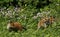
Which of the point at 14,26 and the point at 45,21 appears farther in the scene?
the point at 45,21

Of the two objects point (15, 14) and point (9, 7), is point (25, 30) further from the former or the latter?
point (9, 7)

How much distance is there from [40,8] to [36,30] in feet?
7.59

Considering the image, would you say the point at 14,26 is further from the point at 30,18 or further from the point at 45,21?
the point at 30,18

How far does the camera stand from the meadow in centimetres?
1041

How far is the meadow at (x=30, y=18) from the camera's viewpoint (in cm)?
1041

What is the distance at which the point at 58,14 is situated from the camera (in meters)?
12.0

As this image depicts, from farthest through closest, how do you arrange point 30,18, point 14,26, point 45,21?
point 30,18 → point 45,21 → point 14,26

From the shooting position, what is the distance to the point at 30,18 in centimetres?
1199

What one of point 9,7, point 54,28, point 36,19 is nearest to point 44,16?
point 36,19

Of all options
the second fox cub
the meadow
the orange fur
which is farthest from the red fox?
the second fox cub

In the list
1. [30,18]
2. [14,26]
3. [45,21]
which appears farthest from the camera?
[30,18]

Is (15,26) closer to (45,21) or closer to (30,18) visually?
(45,21)

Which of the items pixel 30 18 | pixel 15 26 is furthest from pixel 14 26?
pixel 30 18

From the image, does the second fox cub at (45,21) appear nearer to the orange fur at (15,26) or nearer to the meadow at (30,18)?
the meadow at (30,18)
